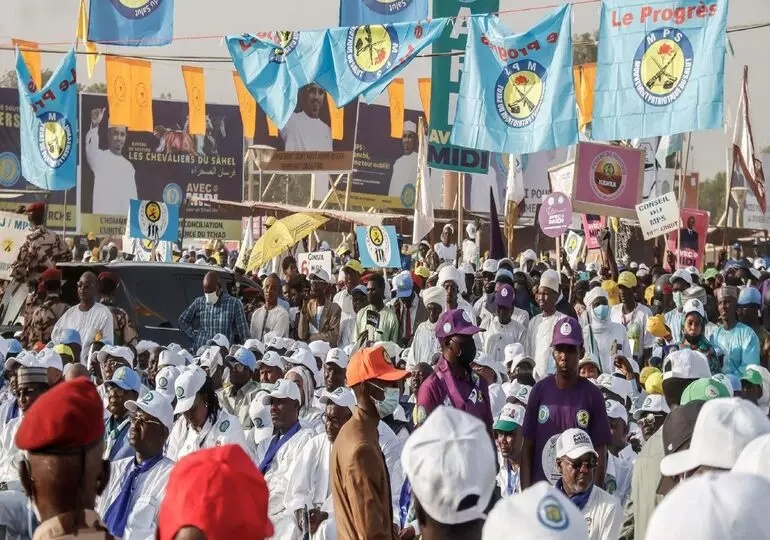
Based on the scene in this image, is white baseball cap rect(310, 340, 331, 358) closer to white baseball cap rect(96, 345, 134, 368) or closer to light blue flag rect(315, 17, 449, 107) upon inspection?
white baseball cap rect(96, 345, 134, 368)

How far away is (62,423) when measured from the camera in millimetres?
3420

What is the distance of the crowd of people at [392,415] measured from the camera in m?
3.13

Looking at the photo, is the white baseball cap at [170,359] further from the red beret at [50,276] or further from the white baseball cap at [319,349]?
the red beret at [50,276]

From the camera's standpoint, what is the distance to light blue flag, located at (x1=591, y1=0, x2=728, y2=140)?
13.1 metres

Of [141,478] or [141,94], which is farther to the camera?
[141,94]

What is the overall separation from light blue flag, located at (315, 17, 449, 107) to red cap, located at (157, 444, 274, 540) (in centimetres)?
1196

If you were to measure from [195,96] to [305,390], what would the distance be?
26367 millimetres

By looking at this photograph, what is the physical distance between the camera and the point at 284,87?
16156 millimetres

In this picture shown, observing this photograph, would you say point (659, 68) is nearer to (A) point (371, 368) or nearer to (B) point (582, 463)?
(B) point (582, 463)

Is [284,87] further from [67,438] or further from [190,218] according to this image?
[190,218]

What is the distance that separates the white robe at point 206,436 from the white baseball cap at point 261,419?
20 cm

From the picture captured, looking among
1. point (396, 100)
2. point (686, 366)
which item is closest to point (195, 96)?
point (396, 100)

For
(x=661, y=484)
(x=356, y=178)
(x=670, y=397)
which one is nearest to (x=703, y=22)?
(x=670, y=397)

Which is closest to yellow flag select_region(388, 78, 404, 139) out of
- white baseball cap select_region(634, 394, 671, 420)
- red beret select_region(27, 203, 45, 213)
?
red beret select_region(27, 203, 45, 213)
